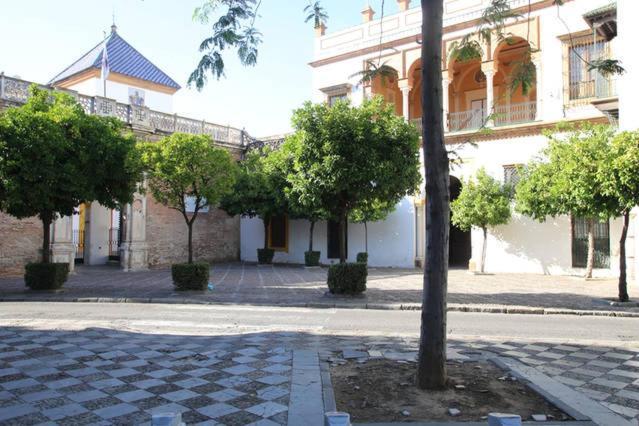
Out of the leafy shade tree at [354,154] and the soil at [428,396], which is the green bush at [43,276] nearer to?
the leafy shade tree at [354,154]

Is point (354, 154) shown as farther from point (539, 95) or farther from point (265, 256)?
point (265, 256)

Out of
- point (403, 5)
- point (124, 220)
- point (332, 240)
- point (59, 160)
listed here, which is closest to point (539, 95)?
point (403, 5)

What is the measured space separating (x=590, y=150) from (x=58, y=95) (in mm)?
14333

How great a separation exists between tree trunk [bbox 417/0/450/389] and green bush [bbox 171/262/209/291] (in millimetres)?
10047

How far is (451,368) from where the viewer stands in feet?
18.7

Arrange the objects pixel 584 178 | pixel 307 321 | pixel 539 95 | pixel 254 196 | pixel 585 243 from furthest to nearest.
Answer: pixel 254 196 < pixel 539 95 < pixel 585 243 < pixel 584 178 < pixel 307 321

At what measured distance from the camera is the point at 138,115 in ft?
75.3

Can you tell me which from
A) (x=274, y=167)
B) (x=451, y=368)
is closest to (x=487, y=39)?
(x=451, y=368)

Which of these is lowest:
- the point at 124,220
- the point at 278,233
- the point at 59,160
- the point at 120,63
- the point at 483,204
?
the point at 278,233

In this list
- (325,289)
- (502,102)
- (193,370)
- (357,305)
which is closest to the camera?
(193,370)

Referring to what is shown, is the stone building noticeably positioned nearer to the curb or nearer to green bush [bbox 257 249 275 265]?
green bush [bbox 257 249 275 265]

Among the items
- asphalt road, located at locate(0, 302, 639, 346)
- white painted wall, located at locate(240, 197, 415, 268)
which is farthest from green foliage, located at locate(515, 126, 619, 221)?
white painted wall, located at locate(240, 197, 415, 268)

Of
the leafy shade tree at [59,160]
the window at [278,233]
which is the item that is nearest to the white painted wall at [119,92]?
the window at [278,233]

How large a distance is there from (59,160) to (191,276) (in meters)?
4.59
